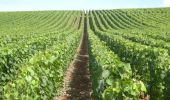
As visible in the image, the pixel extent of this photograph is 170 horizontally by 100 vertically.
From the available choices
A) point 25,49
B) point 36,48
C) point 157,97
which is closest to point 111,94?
point 157,97

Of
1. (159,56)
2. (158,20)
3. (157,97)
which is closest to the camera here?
(157,97)

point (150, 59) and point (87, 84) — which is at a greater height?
point (150, 59)

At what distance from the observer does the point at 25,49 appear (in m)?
18.8

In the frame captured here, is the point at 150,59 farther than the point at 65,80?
No

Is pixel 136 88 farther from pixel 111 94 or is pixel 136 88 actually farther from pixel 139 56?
pixel 139 56

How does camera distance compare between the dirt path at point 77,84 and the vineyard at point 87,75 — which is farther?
the dirt path at point 77,84

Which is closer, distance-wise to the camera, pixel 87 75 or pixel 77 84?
pixel 77 84

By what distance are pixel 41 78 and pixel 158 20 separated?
7493 centimetres

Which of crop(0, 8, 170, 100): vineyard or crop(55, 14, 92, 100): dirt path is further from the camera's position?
crop(55, 14, 92, 100): dirt path

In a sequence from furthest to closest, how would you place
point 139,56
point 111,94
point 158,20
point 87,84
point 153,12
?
point 153,12 → point 158,20 → point 87,84 → point 139,56 → point 111,94

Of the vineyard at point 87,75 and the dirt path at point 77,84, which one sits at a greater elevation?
the vineyard at point 87,75

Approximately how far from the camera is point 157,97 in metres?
12.2

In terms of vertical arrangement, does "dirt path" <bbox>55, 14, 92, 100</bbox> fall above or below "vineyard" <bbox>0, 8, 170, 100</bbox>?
below

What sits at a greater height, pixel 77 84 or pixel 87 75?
pixel 77 84
